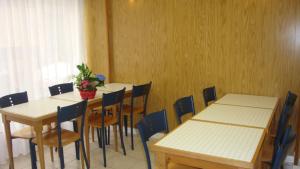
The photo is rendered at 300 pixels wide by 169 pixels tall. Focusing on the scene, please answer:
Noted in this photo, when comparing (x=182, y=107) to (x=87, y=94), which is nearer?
(x=182, y=107)

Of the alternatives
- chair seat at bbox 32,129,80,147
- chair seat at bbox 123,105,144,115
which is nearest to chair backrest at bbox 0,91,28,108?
chair seat at bbox 32,129,80,147

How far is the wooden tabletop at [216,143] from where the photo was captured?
171cm

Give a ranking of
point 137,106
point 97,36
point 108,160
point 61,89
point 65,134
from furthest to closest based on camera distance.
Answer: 1. point 97,36
2. point 137,106
3. point 61,89
4. point 108,160
5. point 65,134

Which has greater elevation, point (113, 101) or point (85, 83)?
point (85, 83)

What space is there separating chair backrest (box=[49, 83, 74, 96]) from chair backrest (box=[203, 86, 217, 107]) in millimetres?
1902

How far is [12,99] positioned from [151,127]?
1.81 metres

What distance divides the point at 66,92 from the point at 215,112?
2.17m

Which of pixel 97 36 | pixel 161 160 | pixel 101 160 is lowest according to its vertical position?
pixel 101 160

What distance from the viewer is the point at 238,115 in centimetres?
255

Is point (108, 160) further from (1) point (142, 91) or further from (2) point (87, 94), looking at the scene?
(1) point (142, 91)

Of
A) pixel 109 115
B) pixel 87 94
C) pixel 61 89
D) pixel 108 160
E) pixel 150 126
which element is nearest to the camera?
pixel 150 126

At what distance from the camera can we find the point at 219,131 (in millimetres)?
2158

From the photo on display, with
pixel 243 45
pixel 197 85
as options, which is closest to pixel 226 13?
pixel 243 45

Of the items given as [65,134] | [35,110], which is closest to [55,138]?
[65,134]
